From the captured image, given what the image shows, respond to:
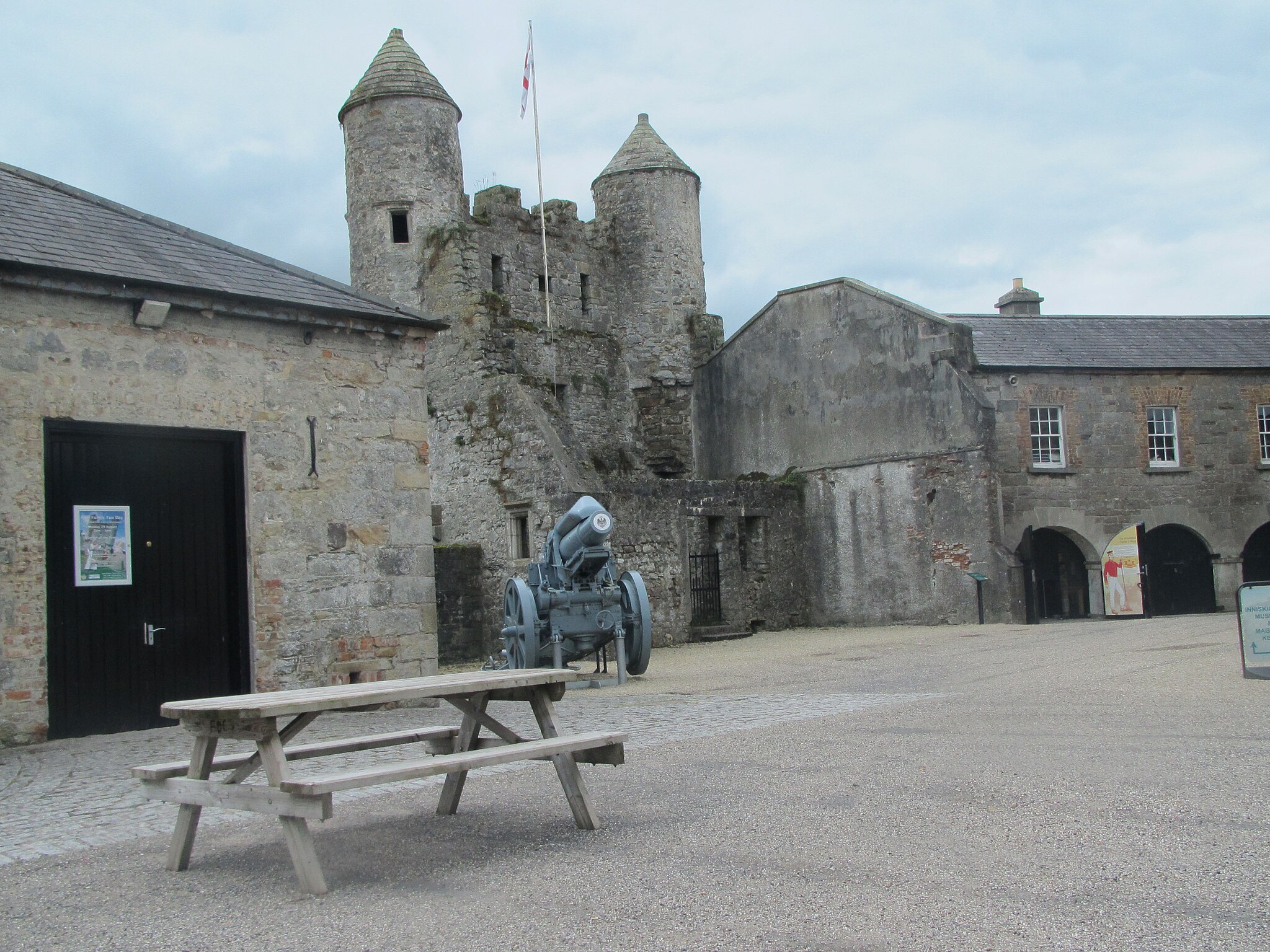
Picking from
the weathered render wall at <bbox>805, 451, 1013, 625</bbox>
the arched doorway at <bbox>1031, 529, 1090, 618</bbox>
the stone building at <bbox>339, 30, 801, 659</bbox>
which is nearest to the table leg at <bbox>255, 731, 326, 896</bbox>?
the stone building at <bbox>339, 30, 801, 659</bbox>

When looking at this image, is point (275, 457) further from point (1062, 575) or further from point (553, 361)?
point (1062, 575)

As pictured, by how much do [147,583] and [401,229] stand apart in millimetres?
14336

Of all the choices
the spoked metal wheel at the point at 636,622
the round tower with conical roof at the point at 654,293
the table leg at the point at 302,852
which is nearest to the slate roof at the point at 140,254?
the spoked metal wheel at the point at 636,622

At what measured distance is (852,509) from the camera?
22.7m

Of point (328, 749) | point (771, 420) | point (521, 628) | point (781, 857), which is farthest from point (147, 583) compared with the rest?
point (771, 420)

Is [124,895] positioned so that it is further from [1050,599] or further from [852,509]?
[1050,599]

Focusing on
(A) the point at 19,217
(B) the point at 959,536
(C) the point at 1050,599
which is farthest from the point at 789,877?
(C) the point at 1050,599

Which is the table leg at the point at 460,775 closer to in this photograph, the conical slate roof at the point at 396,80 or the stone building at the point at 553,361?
the stone building at the point at 553,361

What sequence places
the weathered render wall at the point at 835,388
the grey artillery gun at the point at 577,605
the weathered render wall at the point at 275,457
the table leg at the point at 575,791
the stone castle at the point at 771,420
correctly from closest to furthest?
the table leg at the point at 575,791 < the weathered render wall at the point at 275,457 < the grey artillery gun at the point at 577,605 < the stone castle at the point at 771,420 < the weathered render wall at the point at 835,388

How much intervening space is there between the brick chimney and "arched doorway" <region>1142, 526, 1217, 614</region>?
706 cm

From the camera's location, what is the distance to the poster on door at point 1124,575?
67.5 feet

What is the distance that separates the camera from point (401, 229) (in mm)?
22578

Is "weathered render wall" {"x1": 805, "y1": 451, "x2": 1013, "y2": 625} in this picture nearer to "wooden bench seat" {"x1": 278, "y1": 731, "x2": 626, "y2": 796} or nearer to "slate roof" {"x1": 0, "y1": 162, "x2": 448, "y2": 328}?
"slate roof" {"x1": 0, "y1": 162, "x2": 448, "y2": 328}

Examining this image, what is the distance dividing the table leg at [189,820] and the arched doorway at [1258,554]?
24.2 metres
